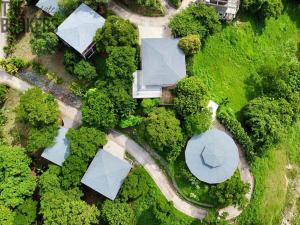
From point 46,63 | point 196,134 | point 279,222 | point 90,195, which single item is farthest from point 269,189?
point 46,63

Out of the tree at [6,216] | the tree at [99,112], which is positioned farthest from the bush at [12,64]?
the tree at [6,216]

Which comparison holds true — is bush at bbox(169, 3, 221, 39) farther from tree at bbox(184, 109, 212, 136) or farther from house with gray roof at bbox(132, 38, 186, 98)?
tree at bbox(184, 109, 212, 136)

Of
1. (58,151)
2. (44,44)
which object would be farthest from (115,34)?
(58,151)

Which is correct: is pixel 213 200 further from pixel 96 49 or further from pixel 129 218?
pixel 96 49

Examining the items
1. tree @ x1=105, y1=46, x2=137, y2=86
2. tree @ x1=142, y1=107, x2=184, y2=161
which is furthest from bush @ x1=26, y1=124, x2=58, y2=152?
tree @ x1=142, y1=107, x2=184, y2=161

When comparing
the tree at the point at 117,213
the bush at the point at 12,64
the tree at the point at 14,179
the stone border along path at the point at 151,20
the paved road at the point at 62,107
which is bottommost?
the tree at the point at 117,213

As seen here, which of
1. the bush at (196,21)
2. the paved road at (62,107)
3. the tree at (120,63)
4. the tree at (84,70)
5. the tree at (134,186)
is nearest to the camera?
the tree at (134,186)

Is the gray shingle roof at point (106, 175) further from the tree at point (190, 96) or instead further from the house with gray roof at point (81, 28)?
the house with gray roof at point (81, 28)
